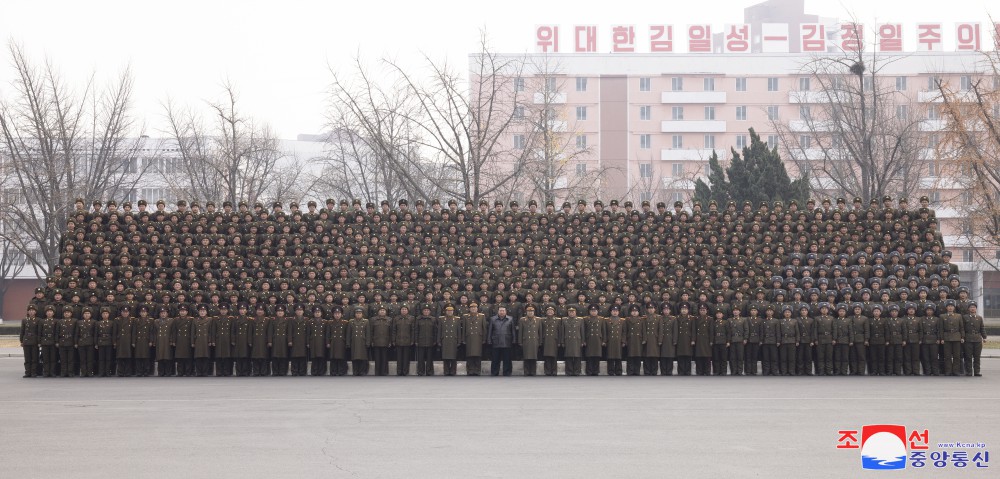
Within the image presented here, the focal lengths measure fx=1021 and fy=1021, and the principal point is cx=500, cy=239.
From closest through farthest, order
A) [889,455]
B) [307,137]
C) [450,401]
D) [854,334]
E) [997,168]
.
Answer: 1. [889,455]
2. [450,401]
3. [854,334]
4. [997,168]
5. [307,137]

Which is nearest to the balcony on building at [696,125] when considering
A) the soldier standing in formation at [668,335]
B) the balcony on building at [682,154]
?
the balcony on building at [682,154]

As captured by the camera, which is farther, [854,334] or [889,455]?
[854,334]

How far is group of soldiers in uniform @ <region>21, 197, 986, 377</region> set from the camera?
58.9 feet

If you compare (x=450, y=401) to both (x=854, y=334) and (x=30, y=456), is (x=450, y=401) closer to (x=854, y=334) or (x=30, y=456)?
(x=30, y=456)

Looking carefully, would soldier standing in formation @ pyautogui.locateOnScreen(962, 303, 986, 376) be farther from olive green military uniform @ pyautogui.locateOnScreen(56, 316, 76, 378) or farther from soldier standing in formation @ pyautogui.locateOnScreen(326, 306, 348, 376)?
olive green military uniform @ pyautogui.locateOnScreen(56, 316, 76, 378)

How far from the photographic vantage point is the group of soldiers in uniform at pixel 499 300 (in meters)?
18.0

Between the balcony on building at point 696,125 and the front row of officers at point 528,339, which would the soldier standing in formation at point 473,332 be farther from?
the balcony on building at point 696,125

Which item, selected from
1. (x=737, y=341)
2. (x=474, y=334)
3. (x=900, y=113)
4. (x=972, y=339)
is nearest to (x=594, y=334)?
(x=474, y=334)

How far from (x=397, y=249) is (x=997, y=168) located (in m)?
18.7

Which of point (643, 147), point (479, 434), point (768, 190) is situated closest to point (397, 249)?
point (479, 434)

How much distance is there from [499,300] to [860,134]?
16028 millimetres

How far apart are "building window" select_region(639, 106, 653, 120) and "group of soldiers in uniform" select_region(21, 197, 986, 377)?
47.7 m

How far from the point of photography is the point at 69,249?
760 inches

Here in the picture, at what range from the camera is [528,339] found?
703 inches
